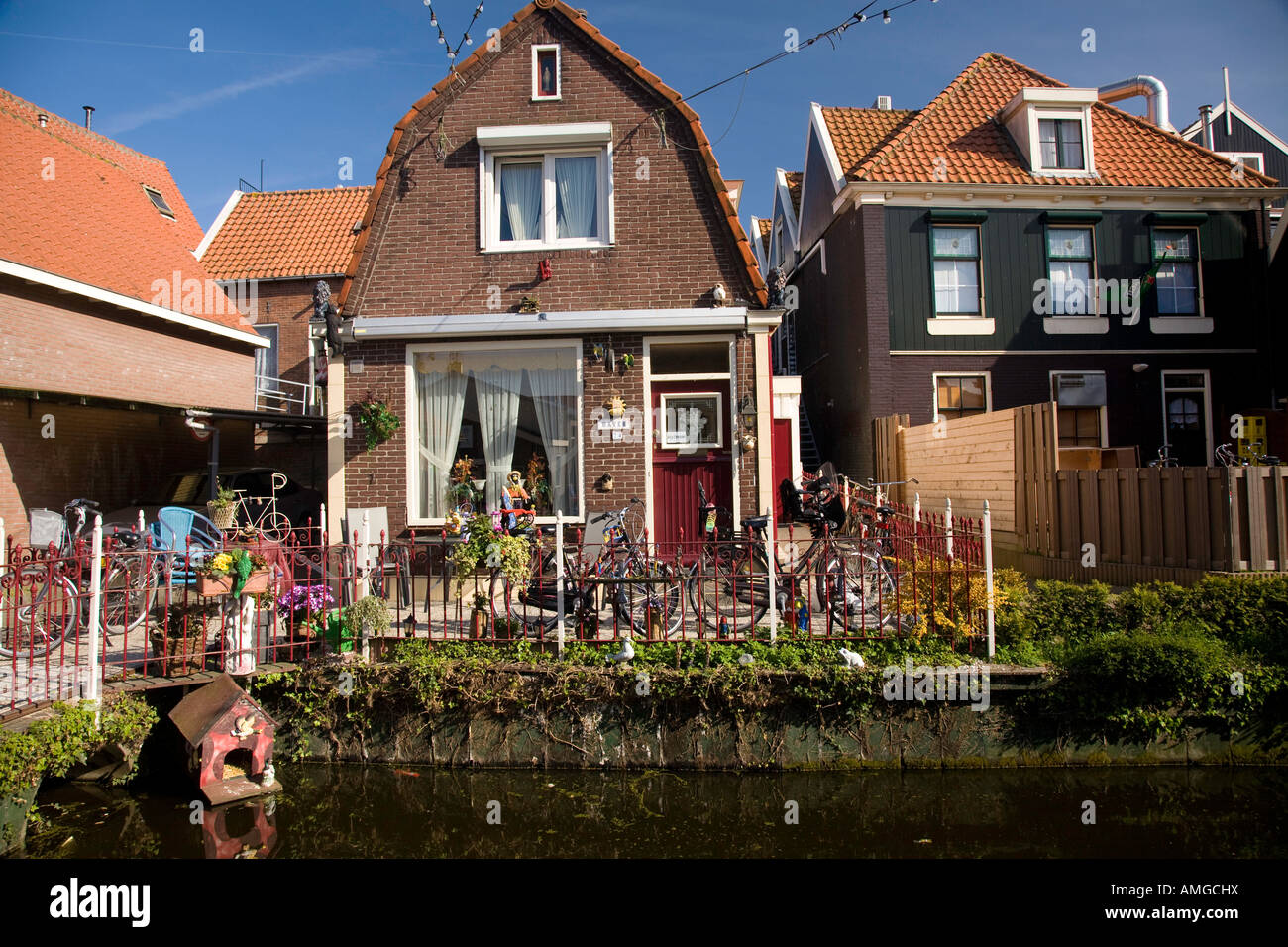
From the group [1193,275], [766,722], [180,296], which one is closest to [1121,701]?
[766,722]

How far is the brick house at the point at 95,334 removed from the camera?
1295 centimetres

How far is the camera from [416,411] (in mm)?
11133

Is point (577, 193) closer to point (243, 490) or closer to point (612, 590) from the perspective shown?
point (612, 590)

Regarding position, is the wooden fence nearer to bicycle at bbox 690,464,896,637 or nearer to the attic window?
bicycle at bbox 690,464,896,637

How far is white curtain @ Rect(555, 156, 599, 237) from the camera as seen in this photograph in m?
11.2

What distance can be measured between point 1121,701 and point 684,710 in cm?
376

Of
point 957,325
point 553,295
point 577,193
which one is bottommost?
point 553,295

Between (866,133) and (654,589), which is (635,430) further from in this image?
(866,133)

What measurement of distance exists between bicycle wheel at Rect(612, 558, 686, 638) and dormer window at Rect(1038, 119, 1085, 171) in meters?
14.1

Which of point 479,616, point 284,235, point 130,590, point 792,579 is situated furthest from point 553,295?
point 284,235

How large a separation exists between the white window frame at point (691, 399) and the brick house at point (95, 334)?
27.2 ft

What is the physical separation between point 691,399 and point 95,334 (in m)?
11.7

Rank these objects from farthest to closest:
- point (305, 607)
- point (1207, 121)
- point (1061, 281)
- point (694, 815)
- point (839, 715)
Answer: point (1207, 121) → point (1061, 281) → point (305, 607) → point (839, 715) → point (694, 815)

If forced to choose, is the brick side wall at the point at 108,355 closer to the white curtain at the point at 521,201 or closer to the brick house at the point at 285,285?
the brick house at the point at 285,285
